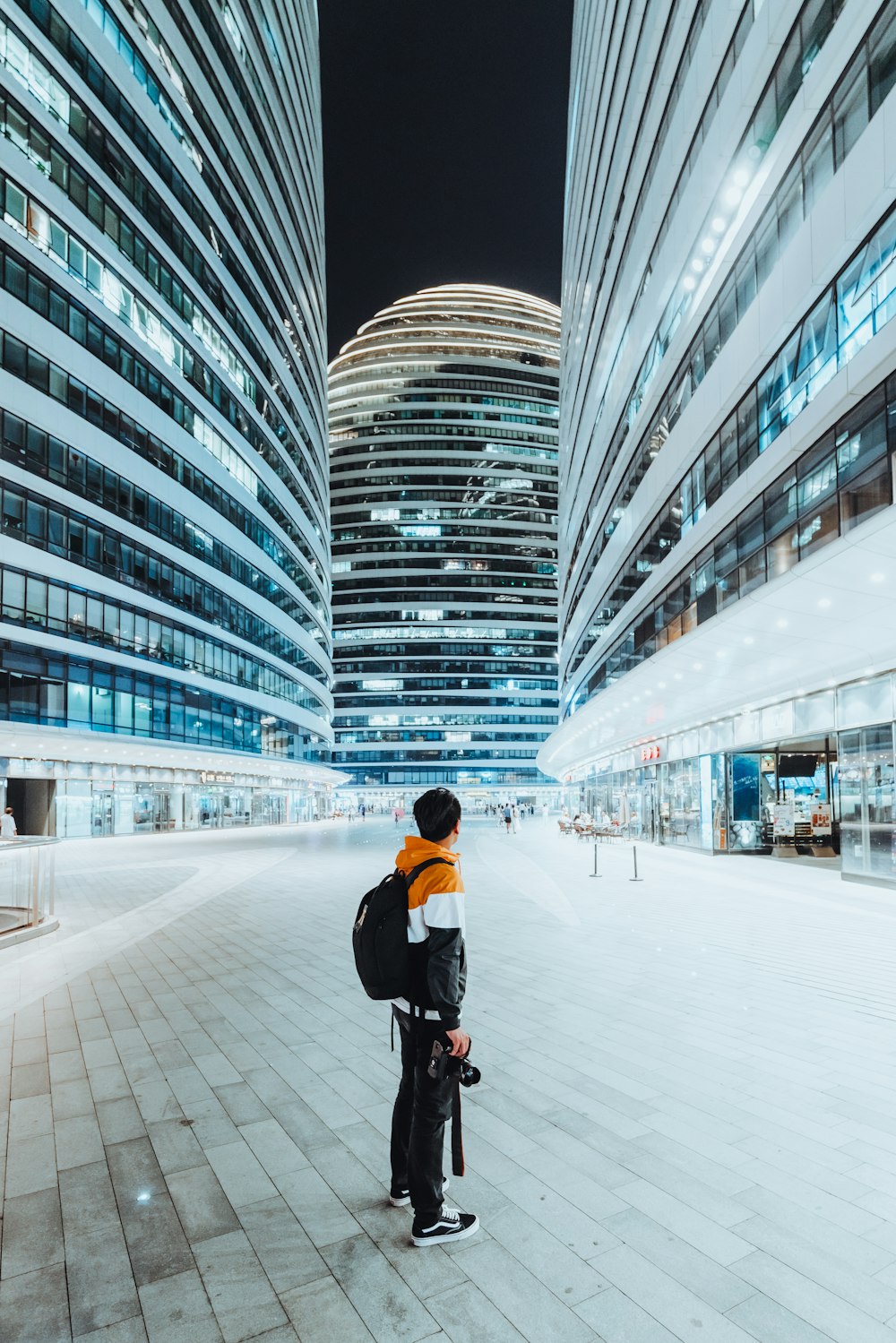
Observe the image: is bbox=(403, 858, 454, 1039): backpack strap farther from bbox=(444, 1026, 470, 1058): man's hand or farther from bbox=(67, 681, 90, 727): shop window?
bbox=(67, 681, 90, 727): shop window

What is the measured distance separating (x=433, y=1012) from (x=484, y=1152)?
1539mm

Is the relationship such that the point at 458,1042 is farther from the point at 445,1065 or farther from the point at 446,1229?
the point at 446,1229

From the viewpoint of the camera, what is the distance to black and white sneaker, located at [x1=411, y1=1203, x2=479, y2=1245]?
145 inches

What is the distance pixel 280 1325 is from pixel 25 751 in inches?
1362

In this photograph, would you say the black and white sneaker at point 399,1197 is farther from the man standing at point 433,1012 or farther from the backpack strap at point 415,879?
the backpack strap at point 415,879

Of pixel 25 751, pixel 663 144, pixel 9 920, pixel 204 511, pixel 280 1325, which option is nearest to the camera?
pixel 280 1325

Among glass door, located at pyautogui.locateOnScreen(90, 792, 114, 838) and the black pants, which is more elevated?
the black pants

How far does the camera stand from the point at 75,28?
3072cm

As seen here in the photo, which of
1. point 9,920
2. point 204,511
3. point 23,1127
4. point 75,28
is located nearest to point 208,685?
point 204,511

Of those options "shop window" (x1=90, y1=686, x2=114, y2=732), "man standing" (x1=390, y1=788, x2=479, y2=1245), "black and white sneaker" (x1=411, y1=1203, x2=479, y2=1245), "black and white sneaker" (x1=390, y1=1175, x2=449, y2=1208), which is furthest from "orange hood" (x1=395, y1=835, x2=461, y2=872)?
"shop window" (x1=90, y1=686, x2=114, y2=732)

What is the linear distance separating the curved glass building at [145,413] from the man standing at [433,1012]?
97.2ft

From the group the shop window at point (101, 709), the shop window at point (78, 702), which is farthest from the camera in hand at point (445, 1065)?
the shop window at point (101, 709)

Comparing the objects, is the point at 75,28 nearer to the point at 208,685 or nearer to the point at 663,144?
the point at 663,144

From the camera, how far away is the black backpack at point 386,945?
12.0ft
